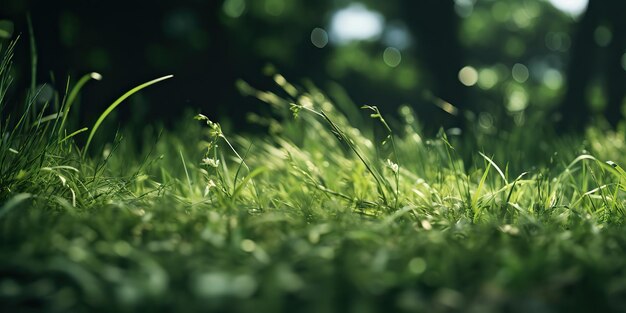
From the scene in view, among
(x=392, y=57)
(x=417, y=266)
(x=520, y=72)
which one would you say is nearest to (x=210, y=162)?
(x=417, y=266)

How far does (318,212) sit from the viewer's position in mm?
1869

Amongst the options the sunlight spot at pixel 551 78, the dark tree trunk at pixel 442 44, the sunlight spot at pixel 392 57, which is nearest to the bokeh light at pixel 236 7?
the dark tree trunk at pixel 442 44

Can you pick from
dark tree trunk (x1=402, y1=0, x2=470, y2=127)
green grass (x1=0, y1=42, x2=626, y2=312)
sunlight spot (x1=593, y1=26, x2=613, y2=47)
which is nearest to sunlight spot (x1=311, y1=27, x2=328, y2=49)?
dark tree trunk (x1=402, y1=0, x2=470, y2=127)

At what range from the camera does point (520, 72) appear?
18.2m

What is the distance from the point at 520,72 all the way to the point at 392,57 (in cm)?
557

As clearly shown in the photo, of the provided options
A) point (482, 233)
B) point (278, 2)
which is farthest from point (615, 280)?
point (278, 2)

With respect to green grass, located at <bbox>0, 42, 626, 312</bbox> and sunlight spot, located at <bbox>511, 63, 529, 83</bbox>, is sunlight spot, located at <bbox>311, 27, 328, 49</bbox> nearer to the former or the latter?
green grass, located at <bbox>0, 42, 626, 312</bbox>

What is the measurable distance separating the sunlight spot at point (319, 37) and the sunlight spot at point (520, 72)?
8561mm

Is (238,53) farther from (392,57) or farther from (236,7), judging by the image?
(392,57)

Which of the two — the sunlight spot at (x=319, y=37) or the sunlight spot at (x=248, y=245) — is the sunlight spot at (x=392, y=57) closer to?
the sunlight spot at (x=319, y=37)

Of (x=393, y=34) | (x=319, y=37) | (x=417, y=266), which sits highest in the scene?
(x=417, y=266)

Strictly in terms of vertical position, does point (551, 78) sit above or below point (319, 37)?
below

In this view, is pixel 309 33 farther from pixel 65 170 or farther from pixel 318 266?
pixel 318 266

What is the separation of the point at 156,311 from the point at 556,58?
18162 mm
